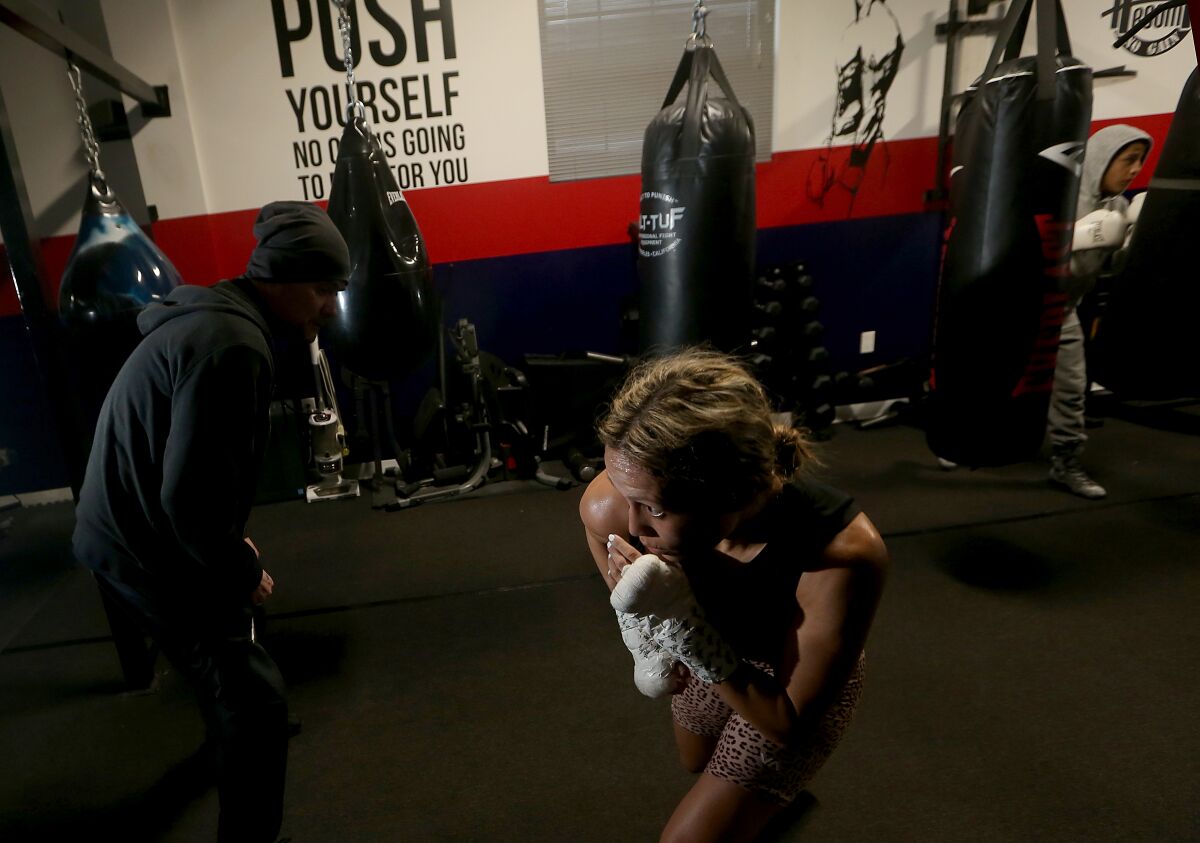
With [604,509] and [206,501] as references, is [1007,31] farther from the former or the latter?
[206,501]

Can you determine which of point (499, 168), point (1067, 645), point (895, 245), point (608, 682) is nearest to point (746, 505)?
point (608, 682)

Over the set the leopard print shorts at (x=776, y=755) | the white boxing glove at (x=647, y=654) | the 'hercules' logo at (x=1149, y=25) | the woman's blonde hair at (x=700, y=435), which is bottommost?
the leopard print shorts at (x=776, y=755)

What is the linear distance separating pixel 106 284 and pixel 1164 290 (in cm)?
402

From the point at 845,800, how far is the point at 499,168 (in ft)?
12.0

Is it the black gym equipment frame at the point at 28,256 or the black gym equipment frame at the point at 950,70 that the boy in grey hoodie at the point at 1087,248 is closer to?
the black gym equipment frame at the point at 950,70

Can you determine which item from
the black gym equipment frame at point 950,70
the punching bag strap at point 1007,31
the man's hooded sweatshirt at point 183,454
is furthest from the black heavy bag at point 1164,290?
the man's hooded sweatshirt at point 183,454

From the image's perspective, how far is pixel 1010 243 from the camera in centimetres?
214

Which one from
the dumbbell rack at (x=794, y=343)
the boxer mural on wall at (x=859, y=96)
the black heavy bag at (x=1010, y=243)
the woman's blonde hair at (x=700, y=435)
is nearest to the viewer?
the woman's blonde hair at (x=700, y=435)

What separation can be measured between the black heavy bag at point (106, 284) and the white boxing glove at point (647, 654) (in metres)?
2.45

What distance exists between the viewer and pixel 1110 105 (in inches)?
173

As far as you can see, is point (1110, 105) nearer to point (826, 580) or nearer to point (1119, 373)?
point (1119, 373)

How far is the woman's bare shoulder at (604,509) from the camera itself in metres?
1.34

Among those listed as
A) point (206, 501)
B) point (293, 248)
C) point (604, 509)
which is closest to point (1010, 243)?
point (604, 509)

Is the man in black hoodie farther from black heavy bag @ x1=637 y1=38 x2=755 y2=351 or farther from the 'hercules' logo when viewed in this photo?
the 'hercules' logo
